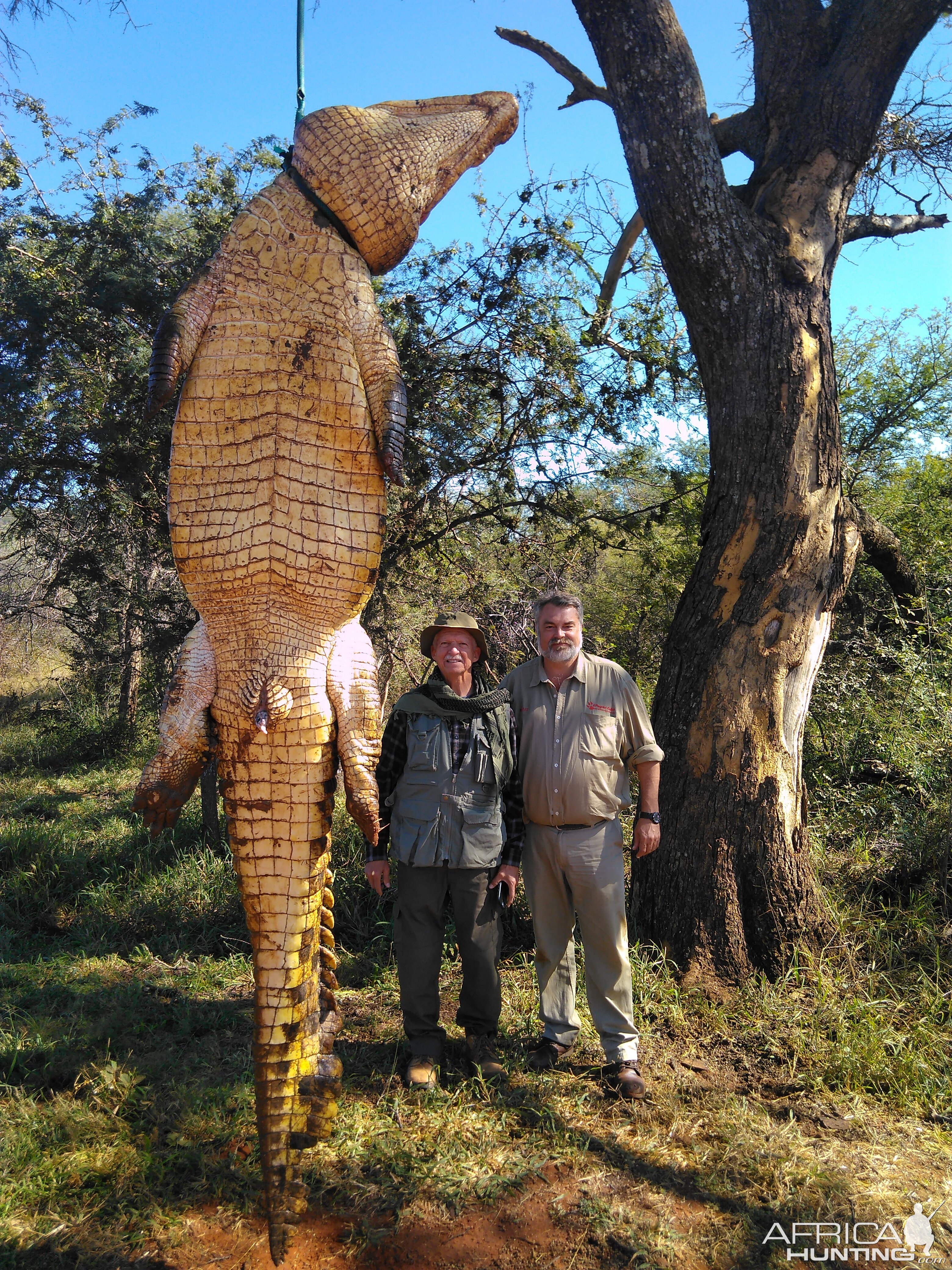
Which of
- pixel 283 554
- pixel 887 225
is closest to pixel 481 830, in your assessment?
Result: pixel 283 554

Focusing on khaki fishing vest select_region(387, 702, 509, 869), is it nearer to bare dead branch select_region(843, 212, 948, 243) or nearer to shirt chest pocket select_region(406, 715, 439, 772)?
shirt chest pocket select_region(406, 715, 439, 772)

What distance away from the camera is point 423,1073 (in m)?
3.21

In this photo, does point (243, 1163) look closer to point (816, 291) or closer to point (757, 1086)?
point (757, 1086)

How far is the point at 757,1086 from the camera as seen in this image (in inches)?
131

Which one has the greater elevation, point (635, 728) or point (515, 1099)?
point (635, 728)

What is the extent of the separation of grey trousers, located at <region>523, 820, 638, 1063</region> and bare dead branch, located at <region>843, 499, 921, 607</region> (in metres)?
3.42

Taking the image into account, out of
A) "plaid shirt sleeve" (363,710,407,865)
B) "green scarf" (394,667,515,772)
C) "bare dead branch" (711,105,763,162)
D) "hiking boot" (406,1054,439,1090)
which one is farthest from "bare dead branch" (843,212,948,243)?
"hiking boot" (406,1054,439,1090)

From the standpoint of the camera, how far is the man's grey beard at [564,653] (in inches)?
133

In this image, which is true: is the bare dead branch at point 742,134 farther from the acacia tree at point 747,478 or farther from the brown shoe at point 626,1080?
the brown shoe at point 626,1080

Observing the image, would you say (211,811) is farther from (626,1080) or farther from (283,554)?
(283,554)

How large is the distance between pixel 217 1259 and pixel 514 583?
14.1 ft

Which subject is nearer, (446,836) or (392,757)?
(446,836)

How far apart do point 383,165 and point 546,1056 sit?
348cm

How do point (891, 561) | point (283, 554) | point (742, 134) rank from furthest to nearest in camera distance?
point (891, 561), point (742, 134), point (283, 554)
